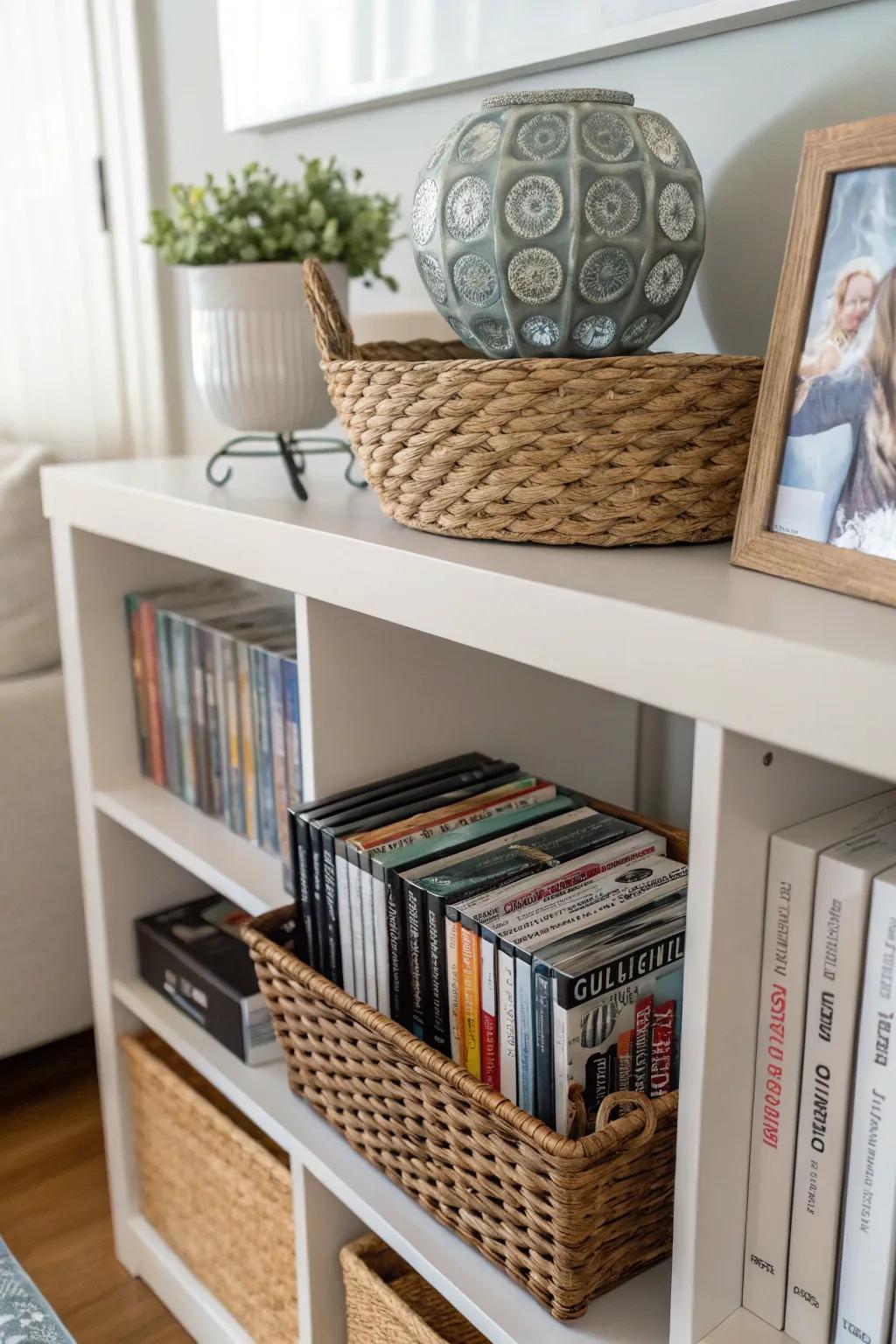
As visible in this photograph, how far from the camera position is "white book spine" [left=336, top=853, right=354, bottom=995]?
894 mm

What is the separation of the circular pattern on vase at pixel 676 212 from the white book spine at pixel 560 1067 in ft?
1.61

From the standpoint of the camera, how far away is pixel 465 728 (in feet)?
3.43

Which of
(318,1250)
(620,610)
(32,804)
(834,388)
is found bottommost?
(318,1250)

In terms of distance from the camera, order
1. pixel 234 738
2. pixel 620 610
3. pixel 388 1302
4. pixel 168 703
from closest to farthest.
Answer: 1. pixel 620 610
2. pixel 388 1302
3. pixel 234 738
4. pixel 168 703

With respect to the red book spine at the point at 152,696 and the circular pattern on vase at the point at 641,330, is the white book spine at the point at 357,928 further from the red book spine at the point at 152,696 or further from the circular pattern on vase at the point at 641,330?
the red book spine at the point at 152,696

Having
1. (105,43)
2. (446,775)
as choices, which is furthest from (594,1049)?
(105,43)

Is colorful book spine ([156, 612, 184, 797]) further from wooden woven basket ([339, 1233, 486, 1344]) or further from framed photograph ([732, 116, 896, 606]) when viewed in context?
framed photograph ([732, 116, 896, 606])

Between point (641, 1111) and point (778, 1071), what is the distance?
94 mm

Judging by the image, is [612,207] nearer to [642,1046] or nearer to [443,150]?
[443,150]

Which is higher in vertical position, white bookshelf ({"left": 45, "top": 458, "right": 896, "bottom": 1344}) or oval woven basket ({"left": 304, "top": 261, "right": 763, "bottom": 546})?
oval woven basket ({"left": 304, "top": 261, "right": 763, "bottom": 546})

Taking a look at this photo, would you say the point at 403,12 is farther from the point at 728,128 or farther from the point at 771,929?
the point at 771,929

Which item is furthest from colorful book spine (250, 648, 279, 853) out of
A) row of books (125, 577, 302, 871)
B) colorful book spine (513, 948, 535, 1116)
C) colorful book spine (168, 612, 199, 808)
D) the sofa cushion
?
the sofa cushion

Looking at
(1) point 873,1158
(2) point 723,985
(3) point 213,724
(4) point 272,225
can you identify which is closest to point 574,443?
(2) point 723,985

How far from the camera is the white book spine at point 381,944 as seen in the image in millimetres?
863
